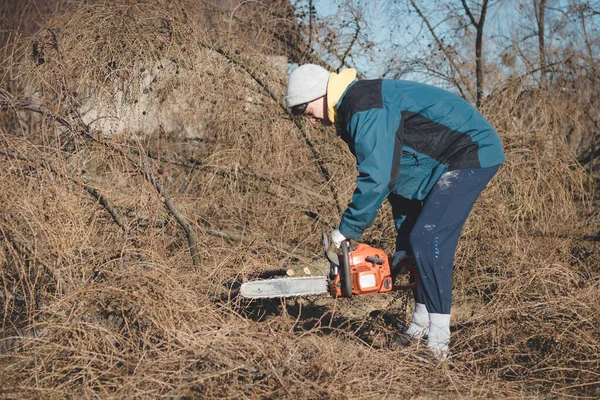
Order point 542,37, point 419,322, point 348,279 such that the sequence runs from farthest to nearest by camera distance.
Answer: point 542,37 < point 419,322 < point 348,279

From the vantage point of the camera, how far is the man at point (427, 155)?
3.16m

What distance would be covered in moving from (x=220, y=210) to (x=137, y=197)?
1.55 metres

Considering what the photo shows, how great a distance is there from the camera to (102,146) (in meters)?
4.00

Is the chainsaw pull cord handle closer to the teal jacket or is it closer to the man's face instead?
the teal jacket

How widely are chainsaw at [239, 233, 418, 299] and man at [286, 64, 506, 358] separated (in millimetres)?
98

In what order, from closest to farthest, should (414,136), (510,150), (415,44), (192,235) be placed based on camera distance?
(414,136)
(192,235)
(510,150)
(415,44)

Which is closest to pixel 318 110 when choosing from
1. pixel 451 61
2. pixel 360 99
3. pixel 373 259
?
pixel 360 99

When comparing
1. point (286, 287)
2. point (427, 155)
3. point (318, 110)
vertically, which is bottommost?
point (286, 287)

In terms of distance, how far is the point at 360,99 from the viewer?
123 inches

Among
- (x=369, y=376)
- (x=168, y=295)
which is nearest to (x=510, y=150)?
(x=369, y=376)

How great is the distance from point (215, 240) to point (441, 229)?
2.36 meters

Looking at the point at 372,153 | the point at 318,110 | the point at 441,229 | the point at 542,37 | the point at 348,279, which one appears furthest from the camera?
the point at 542,37

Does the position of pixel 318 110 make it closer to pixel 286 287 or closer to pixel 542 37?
pixel 286 287

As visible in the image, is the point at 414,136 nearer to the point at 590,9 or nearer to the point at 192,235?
the point at 192,235
